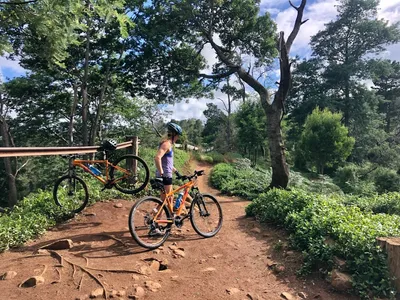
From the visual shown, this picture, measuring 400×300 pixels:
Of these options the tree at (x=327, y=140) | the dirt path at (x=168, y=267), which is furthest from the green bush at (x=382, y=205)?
the tree at (x=327, y=140)

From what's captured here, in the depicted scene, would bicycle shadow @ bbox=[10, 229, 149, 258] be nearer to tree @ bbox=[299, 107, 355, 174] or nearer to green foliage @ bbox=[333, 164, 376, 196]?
green foliage @ bbox=[333, 164, 376, 196]

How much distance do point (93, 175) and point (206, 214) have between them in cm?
217

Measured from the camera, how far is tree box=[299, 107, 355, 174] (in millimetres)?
21891

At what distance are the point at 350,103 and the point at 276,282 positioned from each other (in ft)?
112

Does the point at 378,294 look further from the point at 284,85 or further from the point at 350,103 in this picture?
the point at 350,103

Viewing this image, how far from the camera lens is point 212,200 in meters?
5.25

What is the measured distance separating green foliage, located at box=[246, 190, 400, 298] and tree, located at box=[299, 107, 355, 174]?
1800cm

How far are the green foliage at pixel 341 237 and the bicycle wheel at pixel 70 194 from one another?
12.5 ft

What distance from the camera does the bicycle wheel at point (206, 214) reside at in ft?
16.2

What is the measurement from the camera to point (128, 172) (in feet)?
19.1

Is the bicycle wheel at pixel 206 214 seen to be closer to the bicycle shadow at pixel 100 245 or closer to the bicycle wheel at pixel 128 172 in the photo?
the bicycle shadow at pixel 100 245

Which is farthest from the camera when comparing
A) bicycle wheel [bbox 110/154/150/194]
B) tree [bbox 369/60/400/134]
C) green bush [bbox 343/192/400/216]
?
tree [bbox 369/60/400/134]

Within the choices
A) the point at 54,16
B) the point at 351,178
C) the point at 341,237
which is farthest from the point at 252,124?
the point at 341,237

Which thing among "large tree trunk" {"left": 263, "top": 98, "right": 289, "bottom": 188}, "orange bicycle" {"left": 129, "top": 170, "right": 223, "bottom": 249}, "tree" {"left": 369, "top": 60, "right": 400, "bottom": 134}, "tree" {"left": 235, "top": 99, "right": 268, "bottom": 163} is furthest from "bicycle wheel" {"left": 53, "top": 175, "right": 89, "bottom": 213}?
"tree" {"left": 369, "top": 60, "right": 400, "bottom": 134}
